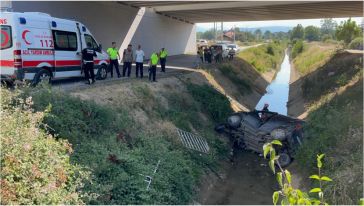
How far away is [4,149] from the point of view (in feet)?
22.1

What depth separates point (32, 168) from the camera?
671 centimetres

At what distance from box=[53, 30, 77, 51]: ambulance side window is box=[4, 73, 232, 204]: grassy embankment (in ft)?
6.45

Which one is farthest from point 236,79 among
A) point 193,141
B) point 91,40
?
point 91,40

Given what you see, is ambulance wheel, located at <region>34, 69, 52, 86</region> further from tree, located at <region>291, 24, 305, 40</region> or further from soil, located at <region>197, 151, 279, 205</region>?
tree, located at <region>291, 24, 305, 40</region>

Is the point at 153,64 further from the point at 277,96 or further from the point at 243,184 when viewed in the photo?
the point at 277,96

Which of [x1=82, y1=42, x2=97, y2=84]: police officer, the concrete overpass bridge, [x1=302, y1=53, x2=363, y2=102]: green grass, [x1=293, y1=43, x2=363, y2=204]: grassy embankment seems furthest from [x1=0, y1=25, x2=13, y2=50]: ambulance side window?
[x1=302, y1=53, x2=363, y2=102]: green grass

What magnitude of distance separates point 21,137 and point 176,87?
41.8 feet

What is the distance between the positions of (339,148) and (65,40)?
1040 cm

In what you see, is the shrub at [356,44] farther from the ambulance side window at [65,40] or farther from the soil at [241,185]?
the ambulance side window at [65,40]

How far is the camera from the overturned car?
1449 cm

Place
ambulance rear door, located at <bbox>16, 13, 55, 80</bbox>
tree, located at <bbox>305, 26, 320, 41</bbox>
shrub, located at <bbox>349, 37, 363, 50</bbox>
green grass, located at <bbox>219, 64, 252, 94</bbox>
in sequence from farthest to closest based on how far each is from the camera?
tree, located at <bbox>305, 26, 320, 41</bbox>, shrub, located at <bbox>349, 37, 363, 50</bbox>, green grass, located at <bbox>219, 64, 252, 94</bbox>, ambulance rear door, located at <bbox>16, 13, 55, 80</bbox>

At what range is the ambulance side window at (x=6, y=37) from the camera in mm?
11836

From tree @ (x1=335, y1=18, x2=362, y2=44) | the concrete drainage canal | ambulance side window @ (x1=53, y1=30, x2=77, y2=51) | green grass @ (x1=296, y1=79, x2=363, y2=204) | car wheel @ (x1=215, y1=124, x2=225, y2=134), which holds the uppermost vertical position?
tree @ (x1=335, y1=18, x2=362, y2=44)

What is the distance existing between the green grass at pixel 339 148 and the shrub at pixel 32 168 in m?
6.37
